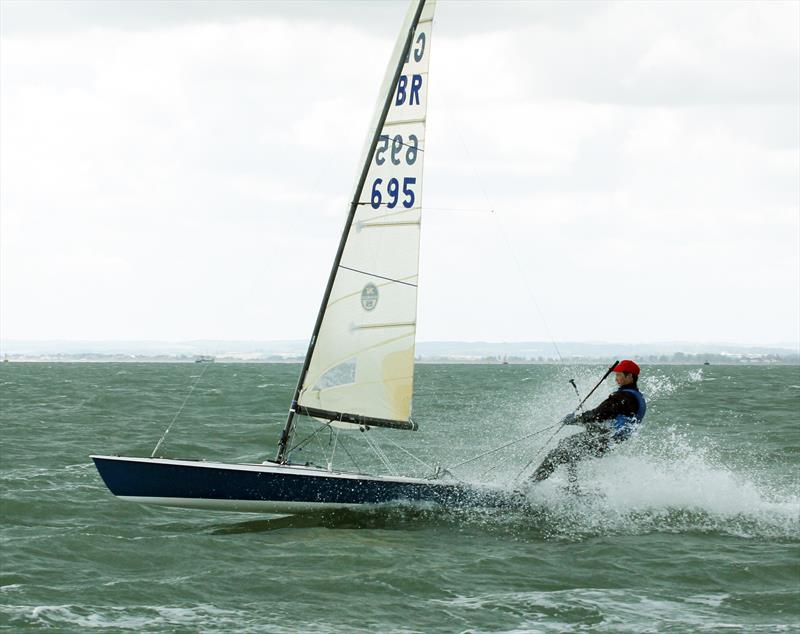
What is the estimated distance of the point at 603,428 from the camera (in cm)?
1177

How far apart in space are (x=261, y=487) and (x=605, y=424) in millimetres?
3996

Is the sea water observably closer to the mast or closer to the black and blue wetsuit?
the black and blue wetsuit

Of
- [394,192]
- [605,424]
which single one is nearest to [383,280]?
[394,192]

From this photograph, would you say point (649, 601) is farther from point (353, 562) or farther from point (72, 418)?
point (72, 418)

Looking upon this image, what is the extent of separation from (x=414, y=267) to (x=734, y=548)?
4.64 meters

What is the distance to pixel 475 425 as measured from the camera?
25656 millimetres

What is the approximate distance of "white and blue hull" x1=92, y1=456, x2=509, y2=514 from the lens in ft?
37.8

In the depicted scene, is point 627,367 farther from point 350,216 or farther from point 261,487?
point 261,487

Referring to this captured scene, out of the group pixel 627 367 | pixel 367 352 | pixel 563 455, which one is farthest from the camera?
pixel 367 352

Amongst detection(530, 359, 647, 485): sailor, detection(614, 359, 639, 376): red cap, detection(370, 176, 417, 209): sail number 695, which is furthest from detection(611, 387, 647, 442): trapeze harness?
detection(370, 176, 417, 209): sail number 695

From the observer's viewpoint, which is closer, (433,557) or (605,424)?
(433,557)

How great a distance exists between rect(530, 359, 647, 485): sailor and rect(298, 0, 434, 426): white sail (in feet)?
6.21

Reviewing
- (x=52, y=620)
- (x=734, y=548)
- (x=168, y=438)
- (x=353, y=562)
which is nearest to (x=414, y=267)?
(x=353, y=562)

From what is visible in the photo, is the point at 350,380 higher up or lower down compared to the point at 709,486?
higher up
